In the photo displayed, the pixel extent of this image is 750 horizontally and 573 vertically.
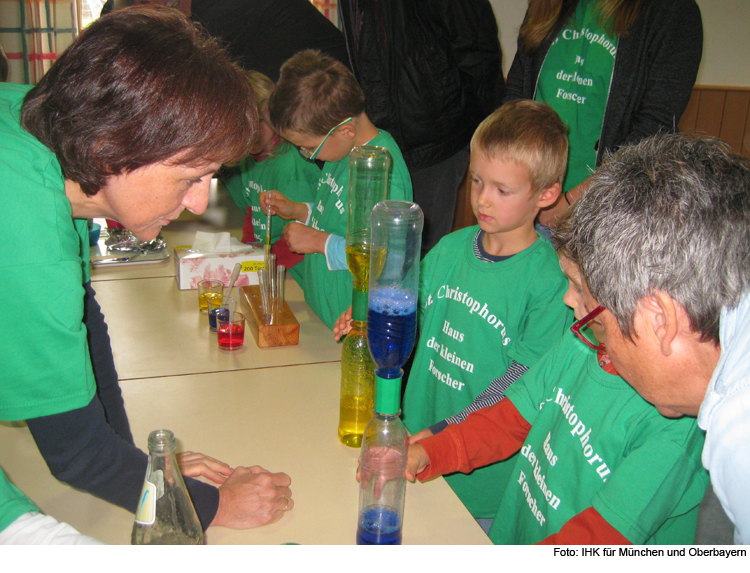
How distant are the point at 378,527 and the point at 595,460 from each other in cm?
41

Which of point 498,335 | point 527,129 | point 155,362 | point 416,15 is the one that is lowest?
point 155,362

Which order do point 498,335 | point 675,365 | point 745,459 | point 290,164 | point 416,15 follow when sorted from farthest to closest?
point 290,164
point 416,15
point 498,335
point 675,365
point 745,459

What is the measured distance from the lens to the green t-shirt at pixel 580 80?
2031 mm

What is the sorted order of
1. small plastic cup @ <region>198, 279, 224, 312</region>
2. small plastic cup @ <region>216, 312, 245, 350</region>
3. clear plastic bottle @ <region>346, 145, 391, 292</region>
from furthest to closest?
small plastic cup @ <region>198, 279, 224, 312</region> → small plastic cup @ <region>216, 312, 245, 350</region> → clear plastic bottle @ <region>346, 145, 391, 292</region>

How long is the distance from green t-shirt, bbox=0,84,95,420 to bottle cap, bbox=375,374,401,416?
0.40 metres

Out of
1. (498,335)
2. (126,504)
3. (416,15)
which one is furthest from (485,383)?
(416,15)

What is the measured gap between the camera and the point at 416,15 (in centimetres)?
239

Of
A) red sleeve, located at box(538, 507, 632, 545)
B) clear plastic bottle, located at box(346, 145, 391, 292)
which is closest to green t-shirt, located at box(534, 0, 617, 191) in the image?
clear plastic bottle, located at box(346, 145, 391, 292)

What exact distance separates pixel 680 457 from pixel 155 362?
46.3 inches

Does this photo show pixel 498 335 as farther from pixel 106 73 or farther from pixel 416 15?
pixel 416 15

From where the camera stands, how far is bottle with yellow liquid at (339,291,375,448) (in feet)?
3.76

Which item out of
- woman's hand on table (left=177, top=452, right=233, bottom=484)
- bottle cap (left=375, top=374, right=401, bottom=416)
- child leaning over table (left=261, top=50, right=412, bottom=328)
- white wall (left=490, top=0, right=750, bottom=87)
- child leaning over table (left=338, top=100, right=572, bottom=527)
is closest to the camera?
bottle cap (left=375, top=374, right=401, bottom=416)

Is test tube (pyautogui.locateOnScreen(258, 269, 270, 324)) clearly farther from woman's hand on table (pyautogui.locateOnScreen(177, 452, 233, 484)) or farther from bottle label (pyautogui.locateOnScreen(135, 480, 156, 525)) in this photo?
bottle label (pyautogui.locateOnScreen(135, 480, 156, 525))

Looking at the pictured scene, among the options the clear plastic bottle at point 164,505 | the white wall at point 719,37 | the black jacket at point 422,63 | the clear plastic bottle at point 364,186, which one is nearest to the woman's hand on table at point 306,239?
the clear plastic bottle at point 364,186
